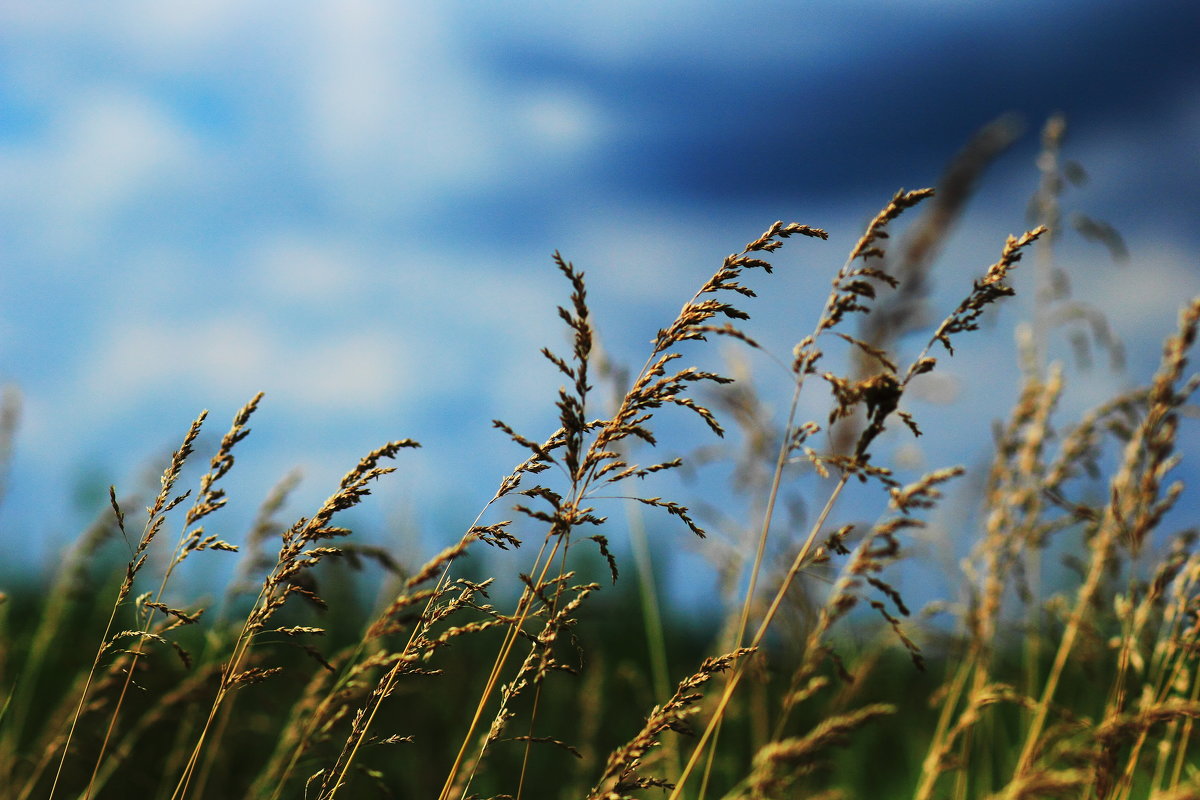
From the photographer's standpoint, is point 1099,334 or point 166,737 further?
point 166,737

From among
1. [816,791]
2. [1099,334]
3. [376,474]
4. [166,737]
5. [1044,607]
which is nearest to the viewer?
[376,474]

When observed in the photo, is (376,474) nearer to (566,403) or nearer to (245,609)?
(566,403)

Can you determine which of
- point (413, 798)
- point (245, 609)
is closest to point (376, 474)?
point (413, 798)

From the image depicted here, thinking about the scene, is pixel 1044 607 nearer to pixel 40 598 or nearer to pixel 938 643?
pixel 938 643

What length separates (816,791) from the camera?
4000 mm

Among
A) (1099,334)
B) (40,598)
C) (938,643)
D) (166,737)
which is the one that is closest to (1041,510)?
(938,643)

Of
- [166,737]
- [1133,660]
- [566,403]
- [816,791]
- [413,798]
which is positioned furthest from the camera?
[166,737]

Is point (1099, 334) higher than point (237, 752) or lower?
higher

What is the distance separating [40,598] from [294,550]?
5.63 meters

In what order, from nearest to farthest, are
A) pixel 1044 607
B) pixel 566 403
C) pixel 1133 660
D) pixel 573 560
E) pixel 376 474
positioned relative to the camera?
1. pixel 566 403
2. pixel 376 474
3. pixel 1133 660
4. pixel 1044 607
5. pixel 573 560

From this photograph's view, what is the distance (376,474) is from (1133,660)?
2.33 meters

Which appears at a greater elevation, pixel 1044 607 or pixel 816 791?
pixel 1044 607

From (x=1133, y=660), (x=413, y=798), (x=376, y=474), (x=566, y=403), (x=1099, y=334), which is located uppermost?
(x=1099, y=334)

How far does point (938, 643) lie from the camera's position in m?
3.88
